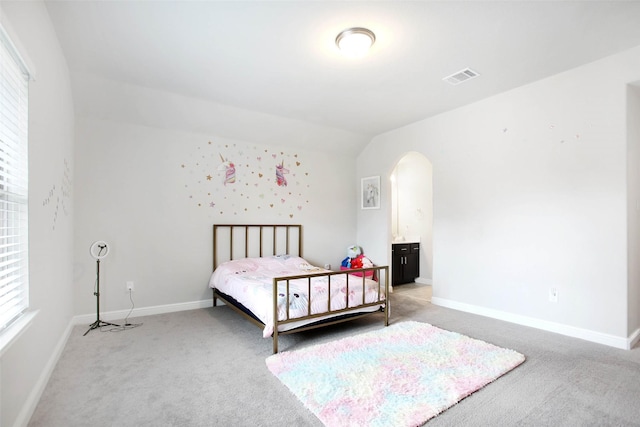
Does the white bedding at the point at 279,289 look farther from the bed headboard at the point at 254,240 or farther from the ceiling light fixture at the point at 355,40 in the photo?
the ceiling light fixture at the point at 355,40

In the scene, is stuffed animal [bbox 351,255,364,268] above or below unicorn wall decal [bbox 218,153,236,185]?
below

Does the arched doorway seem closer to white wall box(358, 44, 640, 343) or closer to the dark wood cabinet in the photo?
the dark wood cabinet

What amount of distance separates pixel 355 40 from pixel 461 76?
4.53 feet

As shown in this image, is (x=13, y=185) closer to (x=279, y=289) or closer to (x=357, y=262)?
(x=279, y=289)

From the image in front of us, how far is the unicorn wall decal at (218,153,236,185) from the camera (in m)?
4.59

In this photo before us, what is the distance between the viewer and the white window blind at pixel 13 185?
1648 millimetres

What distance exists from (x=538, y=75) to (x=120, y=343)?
15.9ft

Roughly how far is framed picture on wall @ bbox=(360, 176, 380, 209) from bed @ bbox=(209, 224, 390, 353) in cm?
118

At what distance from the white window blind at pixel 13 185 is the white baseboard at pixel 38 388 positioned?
54cm

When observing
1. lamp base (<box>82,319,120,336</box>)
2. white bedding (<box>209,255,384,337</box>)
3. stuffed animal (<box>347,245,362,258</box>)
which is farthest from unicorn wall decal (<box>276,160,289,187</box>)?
lamp base (<box>82,319,120,336</box>)

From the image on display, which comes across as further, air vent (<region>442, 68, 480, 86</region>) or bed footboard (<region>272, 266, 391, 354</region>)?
air vent (<region>442, 68, 480, 86</region>)

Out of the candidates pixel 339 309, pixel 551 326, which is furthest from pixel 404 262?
pixel 339 309

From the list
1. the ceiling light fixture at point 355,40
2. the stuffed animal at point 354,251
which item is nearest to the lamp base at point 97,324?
the stuffed animal at point 354,251

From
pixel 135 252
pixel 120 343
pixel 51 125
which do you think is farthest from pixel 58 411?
pixel 135 252
